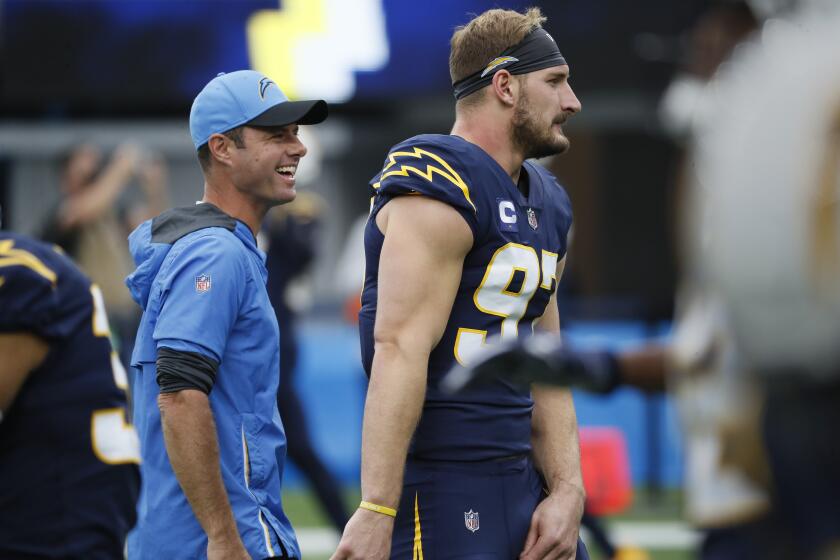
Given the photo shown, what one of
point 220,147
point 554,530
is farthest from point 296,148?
point 554,530

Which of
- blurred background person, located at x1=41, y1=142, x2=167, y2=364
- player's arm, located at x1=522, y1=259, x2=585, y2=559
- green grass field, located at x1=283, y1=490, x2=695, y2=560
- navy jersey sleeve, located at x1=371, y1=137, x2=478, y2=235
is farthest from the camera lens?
green grass field, located at x1=283, y1=490, x2=695, y2=560

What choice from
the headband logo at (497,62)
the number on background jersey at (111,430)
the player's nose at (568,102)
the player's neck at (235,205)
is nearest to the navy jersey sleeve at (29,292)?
the number on background jersey at (111,430)

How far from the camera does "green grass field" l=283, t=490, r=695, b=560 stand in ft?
28.3

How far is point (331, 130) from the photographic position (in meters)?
14.8

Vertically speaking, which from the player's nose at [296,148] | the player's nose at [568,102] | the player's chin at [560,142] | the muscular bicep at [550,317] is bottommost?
the muscular bicep at [550,317]

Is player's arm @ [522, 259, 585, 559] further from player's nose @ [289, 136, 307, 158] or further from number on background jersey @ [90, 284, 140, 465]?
number on background jersey @ [90, 284, 140, 465]

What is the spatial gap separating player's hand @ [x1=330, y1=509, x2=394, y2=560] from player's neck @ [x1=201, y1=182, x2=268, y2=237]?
88 cm

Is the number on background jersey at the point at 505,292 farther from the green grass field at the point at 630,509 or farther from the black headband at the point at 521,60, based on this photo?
the green grass field at the point at 630,509

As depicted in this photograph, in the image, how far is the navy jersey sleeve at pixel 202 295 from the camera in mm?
3326

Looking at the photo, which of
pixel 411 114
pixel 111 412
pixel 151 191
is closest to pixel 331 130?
pixel 411 114

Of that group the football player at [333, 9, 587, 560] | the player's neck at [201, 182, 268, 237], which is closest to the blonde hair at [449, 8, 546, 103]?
the football player at [333, 9, 587, 560]

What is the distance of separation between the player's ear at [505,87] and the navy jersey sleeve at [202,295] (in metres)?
0.75

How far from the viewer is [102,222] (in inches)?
314

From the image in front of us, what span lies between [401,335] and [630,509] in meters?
6.12
